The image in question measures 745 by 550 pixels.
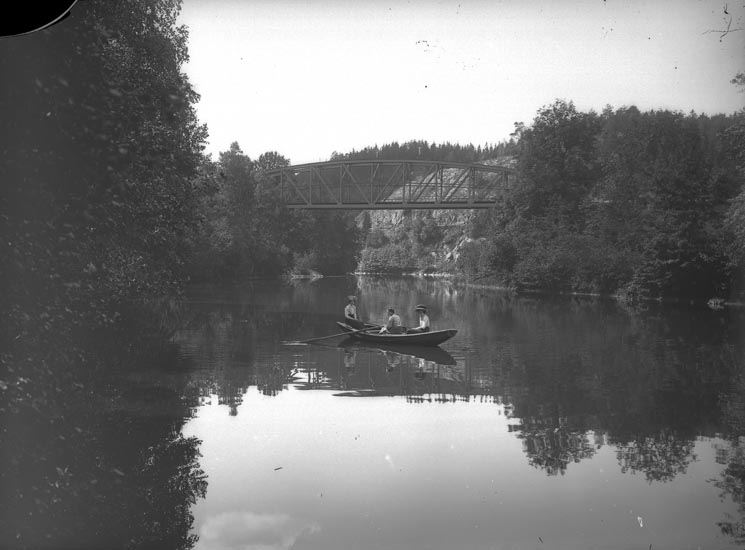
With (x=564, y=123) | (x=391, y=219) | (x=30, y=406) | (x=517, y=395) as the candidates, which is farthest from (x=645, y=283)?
(x=391, y=219)

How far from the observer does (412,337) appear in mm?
25641

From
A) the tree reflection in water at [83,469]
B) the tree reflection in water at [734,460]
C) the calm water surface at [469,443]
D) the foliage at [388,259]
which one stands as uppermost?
the foliage at [388,259]

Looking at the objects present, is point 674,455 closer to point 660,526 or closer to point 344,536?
point 660,526

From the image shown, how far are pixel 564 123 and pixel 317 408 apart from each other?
51909 millimetres

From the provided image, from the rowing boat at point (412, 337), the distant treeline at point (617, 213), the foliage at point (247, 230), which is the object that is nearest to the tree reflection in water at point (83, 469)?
the rowing boat at point (412, 337)

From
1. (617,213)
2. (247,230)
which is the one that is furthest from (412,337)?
(247,230)

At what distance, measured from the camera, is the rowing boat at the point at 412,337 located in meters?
25.3

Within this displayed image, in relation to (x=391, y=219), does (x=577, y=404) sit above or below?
below

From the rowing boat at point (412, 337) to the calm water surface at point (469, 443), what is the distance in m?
0.51

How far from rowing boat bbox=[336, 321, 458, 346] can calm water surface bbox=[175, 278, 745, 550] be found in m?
0.51

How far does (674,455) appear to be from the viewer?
480 inches

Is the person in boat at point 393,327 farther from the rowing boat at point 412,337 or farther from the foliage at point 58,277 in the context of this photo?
the foliage at point 58,277

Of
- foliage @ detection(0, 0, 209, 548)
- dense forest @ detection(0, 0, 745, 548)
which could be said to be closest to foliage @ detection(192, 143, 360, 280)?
dense forest @ detection(0, 0, 745, 548)

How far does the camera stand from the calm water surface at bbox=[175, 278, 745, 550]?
8.55m
